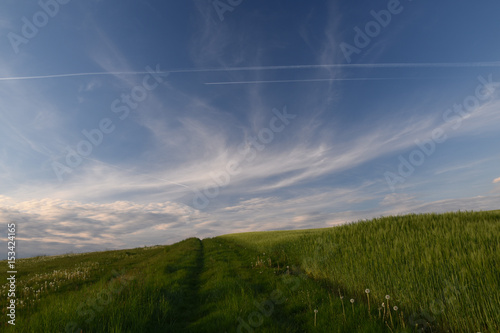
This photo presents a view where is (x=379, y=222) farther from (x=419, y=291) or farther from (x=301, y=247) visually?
(x=419, y=291)

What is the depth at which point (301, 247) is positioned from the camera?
15.3 metres

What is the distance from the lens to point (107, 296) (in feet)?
22.4

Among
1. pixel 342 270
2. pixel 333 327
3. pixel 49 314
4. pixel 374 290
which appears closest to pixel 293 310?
pixel 333 327

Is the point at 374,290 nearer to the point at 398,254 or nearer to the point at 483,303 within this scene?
the point at 398,254

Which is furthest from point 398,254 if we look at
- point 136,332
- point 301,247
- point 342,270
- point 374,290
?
point 301,247

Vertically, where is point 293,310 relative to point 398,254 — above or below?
below

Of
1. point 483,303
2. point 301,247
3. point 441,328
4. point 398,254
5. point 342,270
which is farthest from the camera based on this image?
Result: point 301,247

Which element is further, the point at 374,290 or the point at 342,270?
the point at 342,270

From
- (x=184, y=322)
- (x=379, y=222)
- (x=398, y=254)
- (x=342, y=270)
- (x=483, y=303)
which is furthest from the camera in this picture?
(x=379, y=222)

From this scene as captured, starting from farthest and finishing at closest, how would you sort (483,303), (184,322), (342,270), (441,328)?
(342,270) → (184,322) → (441,328) → (483,303)

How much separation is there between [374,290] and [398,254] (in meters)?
1.38

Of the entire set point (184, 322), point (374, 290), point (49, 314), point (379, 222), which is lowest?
point (184, 322)

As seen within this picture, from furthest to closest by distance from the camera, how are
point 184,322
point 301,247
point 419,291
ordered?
point 301,247 → point 184,322 → point 419,291

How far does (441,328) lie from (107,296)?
839 cm
